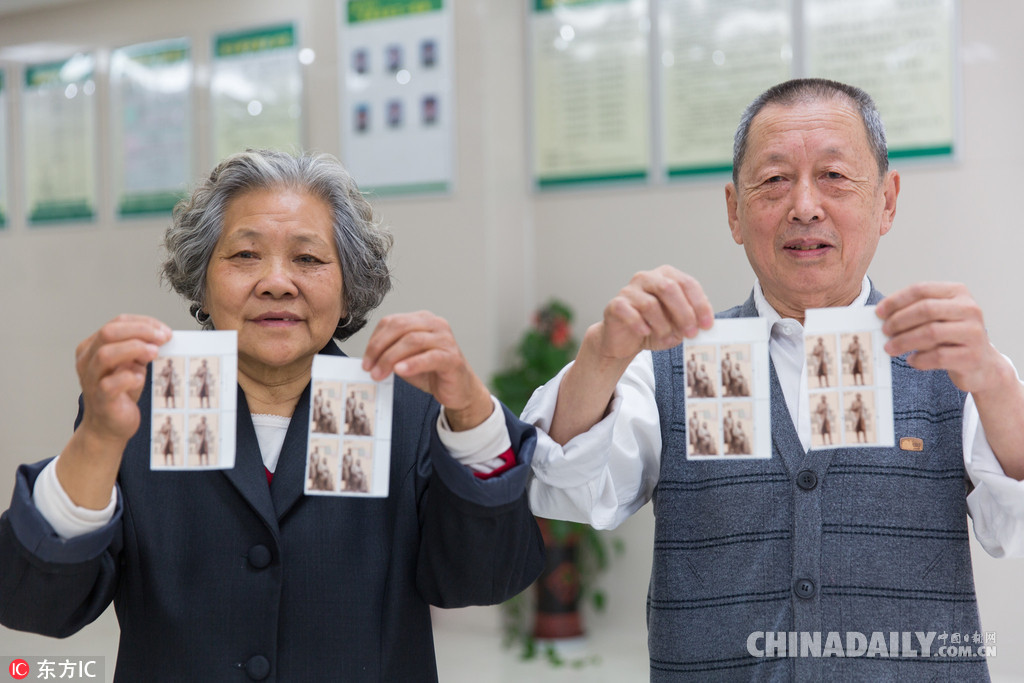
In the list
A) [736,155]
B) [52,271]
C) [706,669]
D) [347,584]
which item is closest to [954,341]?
[736,155]

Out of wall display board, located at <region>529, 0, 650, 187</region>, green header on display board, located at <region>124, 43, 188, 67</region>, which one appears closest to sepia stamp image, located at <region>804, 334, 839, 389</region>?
wall display board, located at <region>529, 0, 650, 187</region>

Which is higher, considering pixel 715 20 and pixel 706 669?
pixel 715 20

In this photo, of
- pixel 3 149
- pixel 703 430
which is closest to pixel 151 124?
pixel 3 149

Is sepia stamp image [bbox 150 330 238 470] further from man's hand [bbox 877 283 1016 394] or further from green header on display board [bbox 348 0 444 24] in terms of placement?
green header on display board [bbox 348 0 444 24]

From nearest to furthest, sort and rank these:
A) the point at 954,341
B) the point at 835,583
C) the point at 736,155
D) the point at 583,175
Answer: the point at 954,341
the point at 835,583
the point at 736,155
the point at 583,175

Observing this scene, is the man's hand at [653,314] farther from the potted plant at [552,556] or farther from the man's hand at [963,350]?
the potted plant at [552,556]

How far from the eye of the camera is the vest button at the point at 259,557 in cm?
143

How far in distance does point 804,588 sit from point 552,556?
9.97 ft

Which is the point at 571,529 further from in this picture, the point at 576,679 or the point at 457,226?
the point at 457,226

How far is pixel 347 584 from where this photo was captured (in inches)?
57.6

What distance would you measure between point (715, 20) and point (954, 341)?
11.1ft

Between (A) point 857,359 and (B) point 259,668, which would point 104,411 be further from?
(A) point 857,359

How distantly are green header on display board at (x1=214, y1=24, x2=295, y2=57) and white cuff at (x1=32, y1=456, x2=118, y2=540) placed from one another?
12.8ft

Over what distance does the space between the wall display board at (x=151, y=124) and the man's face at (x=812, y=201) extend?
13.5ft
